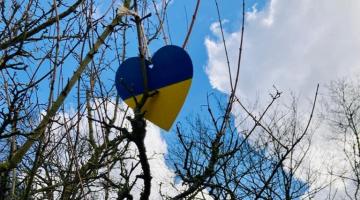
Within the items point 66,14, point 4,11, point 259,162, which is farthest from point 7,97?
point 259,162

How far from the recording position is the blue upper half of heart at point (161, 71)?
3.31 ft

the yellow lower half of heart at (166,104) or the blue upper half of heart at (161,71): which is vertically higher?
the blue upper half of heart at (161,71)

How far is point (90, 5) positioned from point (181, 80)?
1.12 metres

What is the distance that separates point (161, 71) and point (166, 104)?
3.0 inches

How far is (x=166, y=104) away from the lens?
3.30 feet

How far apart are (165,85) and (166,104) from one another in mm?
43

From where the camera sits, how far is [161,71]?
1.01 m

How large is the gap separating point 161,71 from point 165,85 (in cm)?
3

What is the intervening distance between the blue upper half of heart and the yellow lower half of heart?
0.01m

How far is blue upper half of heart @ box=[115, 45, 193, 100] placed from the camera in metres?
1.01

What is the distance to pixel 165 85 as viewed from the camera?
1008 millimetres

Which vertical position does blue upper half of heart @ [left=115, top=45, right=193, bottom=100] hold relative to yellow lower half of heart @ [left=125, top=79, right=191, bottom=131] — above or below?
above

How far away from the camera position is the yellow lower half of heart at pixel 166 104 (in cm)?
100

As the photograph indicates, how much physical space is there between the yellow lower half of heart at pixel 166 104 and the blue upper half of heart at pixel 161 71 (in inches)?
0.5
